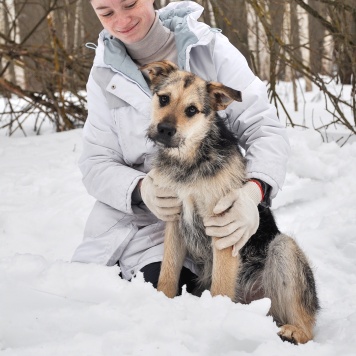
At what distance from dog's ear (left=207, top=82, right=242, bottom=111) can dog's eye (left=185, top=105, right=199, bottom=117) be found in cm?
13

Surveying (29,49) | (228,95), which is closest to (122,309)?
(228,95)

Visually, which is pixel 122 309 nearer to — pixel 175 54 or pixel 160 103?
pixel 160 103

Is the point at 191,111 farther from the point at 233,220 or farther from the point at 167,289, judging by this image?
the point at 167,289

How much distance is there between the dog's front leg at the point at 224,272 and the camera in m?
2.64

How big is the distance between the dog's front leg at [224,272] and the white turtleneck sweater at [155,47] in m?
1.14

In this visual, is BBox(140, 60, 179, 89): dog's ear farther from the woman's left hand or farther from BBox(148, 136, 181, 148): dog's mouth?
the woman's left hand

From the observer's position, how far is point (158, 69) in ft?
9.32

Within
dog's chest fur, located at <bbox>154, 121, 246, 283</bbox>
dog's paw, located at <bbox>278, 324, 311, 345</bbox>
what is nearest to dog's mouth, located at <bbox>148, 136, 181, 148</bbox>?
dog's chest fur, located at <bbox>154, 121, 246, 283</bbox>

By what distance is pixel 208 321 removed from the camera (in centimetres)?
222

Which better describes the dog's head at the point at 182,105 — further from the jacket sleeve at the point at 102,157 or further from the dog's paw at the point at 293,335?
the dog's paw at the point at 293,335

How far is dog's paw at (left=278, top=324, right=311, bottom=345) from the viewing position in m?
2.57

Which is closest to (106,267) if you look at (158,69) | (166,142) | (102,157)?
(166,142)

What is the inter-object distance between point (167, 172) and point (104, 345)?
3.26ft

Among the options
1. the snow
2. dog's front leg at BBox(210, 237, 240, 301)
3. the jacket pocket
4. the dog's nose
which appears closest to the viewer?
the snow
